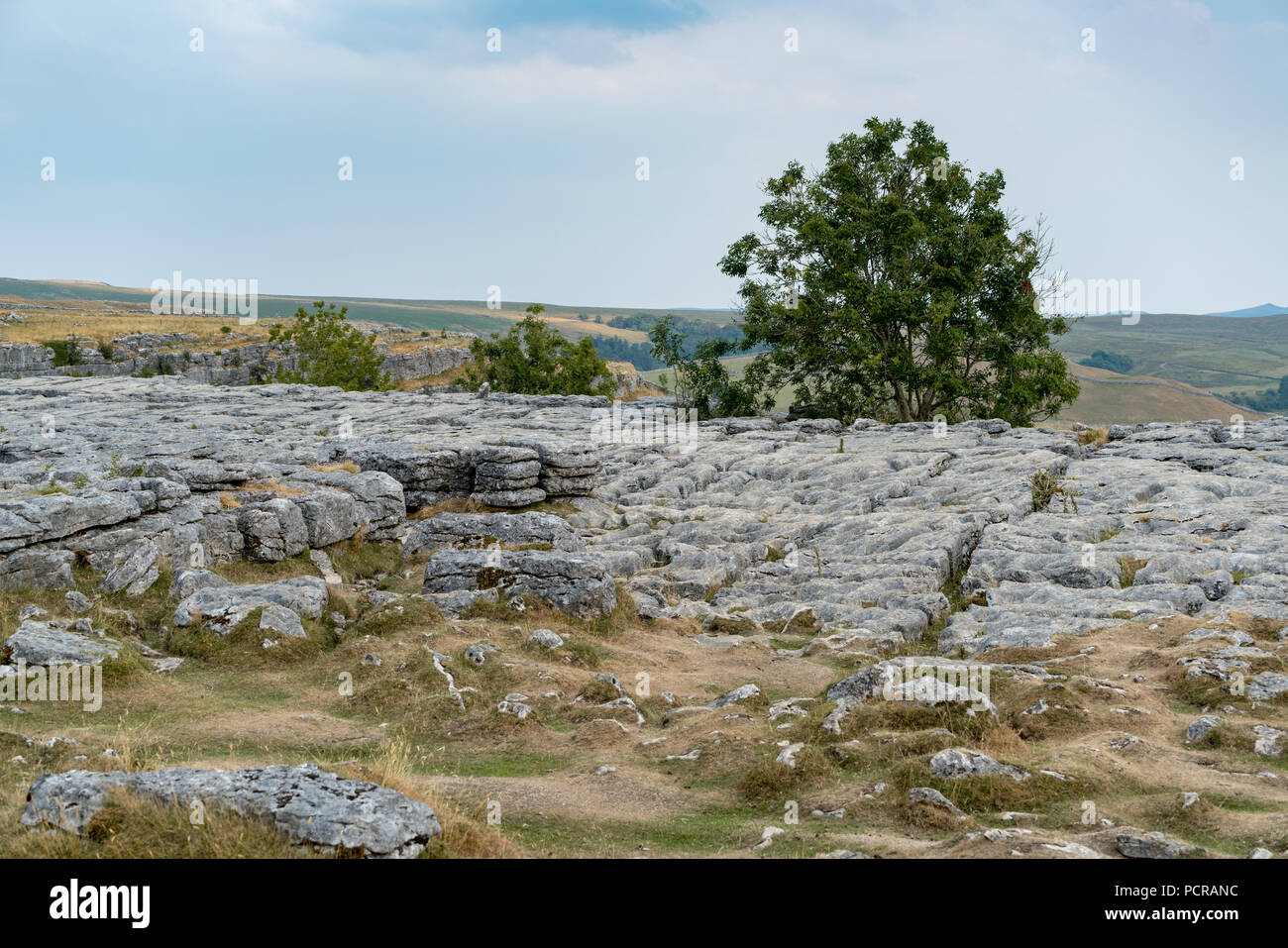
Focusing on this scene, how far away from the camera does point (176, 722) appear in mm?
15016

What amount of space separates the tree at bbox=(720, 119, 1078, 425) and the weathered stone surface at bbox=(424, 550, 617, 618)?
3417 centimetres

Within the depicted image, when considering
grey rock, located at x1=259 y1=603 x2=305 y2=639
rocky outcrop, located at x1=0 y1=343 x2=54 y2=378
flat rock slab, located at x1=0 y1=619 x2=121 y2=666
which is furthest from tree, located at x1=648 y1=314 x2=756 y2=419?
rocky outcrop, located at x1=0 y1=343 x2=54 y2=378

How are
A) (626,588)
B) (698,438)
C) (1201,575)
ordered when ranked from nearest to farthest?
(1201,575) < (626,588) < (698,438)

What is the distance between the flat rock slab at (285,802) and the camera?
29.2 feet

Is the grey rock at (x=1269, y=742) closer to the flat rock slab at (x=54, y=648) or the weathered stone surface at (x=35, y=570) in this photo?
the flat rock slab at (x=54, y=648)

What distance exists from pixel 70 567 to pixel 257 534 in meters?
4.12

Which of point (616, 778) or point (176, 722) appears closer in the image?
point (616, 778)

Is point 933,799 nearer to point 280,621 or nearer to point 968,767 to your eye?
point 968,767

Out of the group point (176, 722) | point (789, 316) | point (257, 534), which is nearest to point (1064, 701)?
point (176, 722)

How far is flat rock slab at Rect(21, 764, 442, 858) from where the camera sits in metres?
8.91

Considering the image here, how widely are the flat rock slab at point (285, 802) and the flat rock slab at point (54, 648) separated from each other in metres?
7.67

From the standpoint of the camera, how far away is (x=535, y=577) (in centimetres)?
2217

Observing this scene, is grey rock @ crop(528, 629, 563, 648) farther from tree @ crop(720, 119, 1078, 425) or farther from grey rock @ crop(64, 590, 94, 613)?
tree @ crop(720, 119, 1078, 425)
